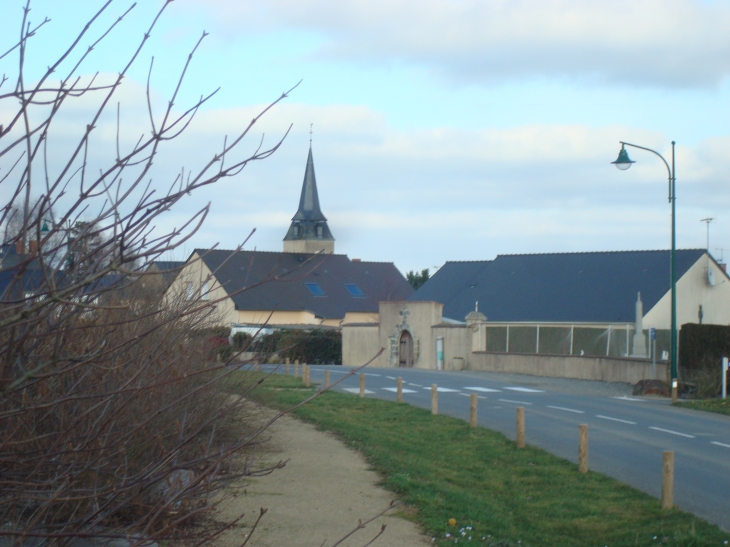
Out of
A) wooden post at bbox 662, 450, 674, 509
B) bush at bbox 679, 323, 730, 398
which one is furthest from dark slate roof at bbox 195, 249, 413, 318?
wooden post at bbox 662, 450, 674, 509

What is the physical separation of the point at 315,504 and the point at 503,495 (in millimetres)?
2808

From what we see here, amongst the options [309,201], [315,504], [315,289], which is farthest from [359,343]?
[315,504]

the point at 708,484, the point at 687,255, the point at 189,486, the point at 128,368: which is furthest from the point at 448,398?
the point at 687,255

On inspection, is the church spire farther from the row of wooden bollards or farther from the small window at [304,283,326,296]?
the row of wooden bollards

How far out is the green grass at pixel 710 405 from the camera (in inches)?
797

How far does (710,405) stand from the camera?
2108 centimetres

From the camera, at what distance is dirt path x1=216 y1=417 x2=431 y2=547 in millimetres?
7316

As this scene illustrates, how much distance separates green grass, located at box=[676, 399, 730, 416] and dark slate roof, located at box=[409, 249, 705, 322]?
2140cm

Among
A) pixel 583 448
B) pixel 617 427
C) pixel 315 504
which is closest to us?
pixel 315 504

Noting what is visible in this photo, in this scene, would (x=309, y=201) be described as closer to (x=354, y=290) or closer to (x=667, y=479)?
(x=354, y=290)

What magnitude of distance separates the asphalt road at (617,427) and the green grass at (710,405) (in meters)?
0.57

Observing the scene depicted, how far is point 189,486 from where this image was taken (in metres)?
2.96

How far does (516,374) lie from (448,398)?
607 inches

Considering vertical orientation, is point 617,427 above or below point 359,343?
below
